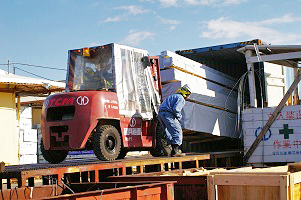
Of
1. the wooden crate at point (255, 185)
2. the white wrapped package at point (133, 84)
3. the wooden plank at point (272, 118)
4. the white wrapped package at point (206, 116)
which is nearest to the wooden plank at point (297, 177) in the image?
the wooden crate at point (255, 185)

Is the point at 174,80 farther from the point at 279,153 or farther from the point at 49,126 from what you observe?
the point at 49,126

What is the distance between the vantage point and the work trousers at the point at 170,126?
11.7 m

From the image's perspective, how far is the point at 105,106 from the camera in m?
10.3

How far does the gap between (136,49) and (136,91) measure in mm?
1000

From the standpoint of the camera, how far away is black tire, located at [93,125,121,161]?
1012cm

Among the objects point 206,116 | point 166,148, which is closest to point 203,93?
point 206,116

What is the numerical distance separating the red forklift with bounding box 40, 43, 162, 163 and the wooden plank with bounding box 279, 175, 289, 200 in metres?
4.77

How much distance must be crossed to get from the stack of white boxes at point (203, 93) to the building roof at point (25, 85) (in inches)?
252

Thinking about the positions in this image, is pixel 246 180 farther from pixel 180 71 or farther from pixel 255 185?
pixel 180 71

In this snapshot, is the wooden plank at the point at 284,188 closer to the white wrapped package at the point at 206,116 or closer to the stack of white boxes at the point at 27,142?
the white wrapped package at the point at 206,116

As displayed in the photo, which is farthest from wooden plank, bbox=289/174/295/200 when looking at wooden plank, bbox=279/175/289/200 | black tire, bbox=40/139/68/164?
black tire, bbox=40/139/68/164

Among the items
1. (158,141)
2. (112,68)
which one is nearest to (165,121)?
(158,141)

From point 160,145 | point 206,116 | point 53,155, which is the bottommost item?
point 53,155

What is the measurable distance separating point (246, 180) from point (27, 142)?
15.9 metres
